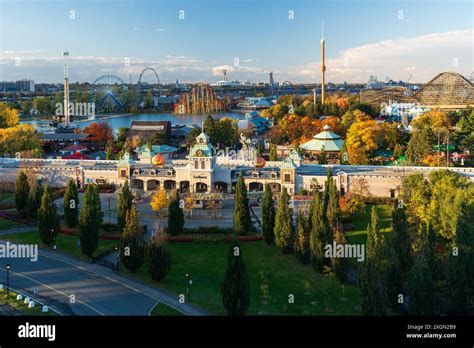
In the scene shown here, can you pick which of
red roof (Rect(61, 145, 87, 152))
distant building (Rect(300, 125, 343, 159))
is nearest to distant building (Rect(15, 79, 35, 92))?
red roof (Rect(61, 145, 87, 152))

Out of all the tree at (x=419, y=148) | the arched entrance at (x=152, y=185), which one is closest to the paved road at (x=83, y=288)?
the arched entrance at (x=152, y=185)

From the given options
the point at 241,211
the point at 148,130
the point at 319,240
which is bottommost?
the point at 319,240

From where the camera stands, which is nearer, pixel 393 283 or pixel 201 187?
pixel 393 283

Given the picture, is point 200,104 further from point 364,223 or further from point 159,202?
point 364,223

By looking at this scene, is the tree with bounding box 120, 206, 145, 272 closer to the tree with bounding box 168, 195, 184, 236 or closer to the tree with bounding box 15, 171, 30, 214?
the tree with bounding box 168, 195, 184, 236

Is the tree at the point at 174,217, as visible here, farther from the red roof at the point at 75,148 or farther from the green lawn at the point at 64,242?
the red roof at the point at 75,148

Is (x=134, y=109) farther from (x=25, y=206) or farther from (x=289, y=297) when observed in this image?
(x=289, y=297)

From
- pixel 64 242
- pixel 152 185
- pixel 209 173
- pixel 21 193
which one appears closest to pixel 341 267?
pixel 64 242
